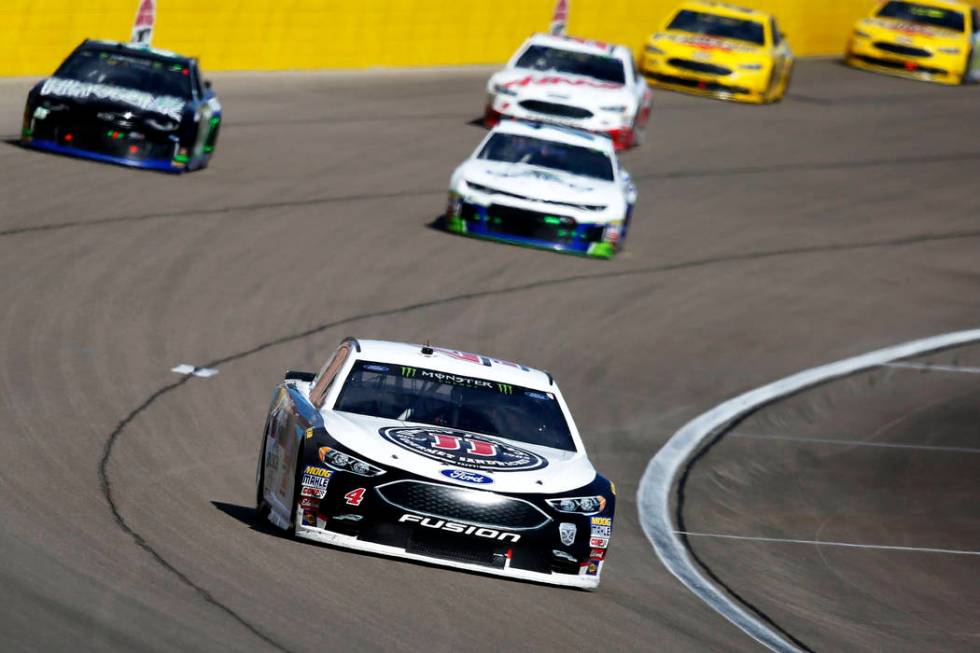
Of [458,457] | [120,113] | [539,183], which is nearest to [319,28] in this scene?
[120,113]

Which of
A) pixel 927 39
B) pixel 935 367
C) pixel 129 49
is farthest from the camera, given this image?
pixel 927 39

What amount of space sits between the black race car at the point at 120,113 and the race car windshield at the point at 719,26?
12825 mm

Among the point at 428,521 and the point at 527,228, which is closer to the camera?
the point at 428,521

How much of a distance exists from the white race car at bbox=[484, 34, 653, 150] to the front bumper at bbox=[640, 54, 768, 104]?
4.30m

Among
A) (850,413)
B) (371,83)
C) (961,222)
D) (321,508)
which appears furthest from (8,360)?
(371,83)

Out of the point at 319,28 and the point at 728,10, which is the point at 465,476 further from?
the point at 728,10

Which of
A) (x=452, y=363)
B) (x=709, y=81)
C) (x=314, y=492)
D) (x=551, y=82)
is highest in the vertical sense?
(x=452, y=363)

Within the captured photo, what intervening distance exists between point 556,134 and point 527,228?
5.80ft

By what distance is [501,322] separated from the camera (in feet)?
57.0

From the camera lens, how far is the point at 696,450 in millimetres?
14648

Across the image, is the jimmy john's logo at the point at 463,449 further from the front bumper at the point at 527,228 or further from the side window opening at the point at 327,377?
the front bumper at the point at 527,228

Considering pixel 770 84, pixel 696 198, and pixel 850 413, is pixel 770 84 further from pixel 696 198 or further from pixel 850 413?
pixel 850 413

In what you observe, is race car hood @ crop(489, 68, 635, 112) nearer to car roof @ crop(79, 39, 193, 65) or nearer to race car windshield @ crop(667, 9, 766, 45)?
car roof @ crop(79, 39, 193, 65)

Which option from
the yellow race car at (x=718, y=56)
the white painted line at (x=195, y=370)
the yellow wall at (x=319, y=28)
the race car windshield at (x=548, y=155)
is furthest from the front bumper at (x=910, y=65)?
the white painted line at (x=195, y=370)
